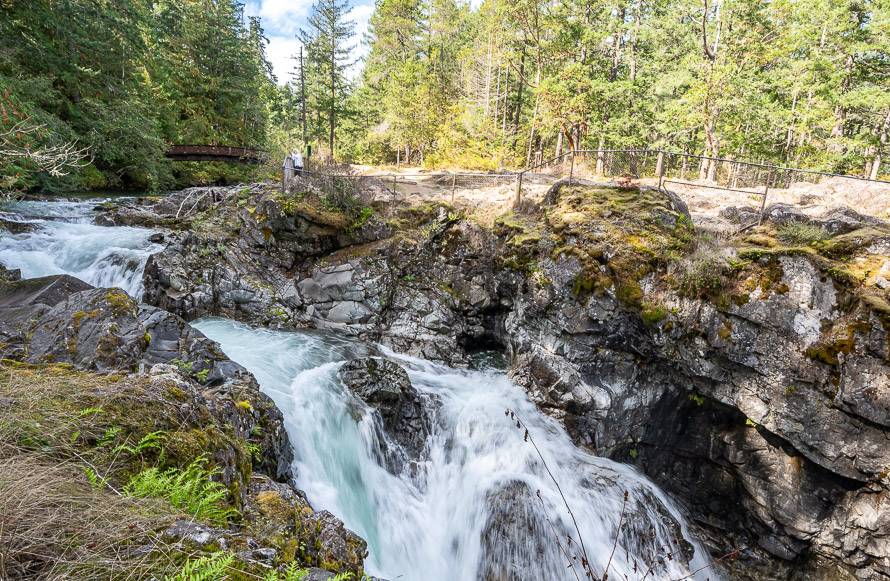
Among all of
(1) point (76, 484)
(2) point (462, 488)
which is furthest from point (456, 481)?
(1) point (76, 484)

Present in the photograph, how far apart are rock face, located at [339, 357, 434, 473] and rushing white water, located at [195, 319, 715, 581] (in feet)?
→ 0.81

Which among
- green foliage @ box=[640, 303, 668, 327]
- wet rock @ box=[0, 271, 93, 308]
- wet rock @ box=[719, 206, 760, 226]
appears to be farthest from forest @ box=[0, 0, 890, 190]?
green foliage @ box=[640, 303, 668, 327]

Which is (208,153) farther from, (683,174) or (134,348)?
(683,174)

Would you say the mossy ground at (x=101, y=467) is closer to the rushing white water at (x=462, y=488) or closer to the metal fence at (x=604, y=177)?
the rushing white water at (x=462, y=488)

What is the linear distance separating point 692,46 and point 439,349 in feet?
80.8

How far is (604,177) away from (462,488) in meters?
14.2

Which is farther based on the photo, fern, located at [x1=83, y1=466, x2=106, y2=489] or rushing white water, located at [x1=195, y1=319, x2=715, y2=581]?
rushing white water, located at [x1=195, y1=319, x2=715, y2=581]

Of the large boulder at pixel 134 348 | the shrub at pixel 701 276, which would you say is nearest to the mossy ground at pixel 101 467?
the large boulder at pixel 134 348

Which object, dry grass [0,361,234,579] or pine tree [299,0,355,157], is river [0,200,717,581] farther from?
pine tree [299,0,355,157]

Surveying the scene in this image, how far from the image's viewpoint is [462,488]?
7.98 m

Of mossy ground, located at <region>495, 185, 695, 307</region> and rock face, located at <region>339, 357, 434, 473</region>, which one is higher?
mossy ground, located at <region>495, 185, 695, 307</region>

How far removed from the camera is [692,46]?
23.7 m

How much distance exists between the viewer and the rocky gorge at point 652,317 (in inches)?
304

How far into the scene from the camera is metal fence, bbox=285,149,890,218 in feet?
45.4
